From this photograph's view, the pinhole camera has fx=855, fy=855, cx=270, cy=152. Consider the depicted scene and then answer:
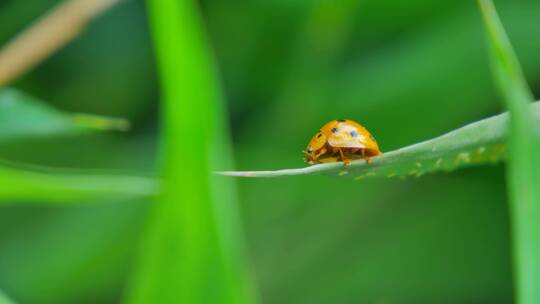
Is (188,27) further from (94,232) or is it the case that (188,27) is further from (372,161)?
(94,232)

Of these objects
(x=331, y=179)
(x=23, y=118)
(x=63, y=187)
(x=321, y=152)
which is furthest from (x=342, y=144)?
(x=331, y=179)

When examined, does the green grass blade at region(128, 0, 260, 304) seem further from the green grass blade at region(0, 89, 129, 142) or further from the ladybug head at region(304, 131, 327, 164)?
the green grass blade at region(0, 89, 129, 142)

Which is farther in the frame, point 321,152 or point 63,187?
point 63,187

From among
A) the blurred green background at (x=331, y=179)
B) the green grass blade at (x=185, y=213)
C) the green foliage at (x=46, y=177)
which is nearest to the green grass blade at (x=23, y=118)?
the green foliage at (x=46, y=177)

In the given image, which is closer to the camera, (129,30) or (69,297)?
(69,297)

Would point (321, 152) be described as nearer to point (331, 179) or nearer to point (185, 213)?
point (185, 213)

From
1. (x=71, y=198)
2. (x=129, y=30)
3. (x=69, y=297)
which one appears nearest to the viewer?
(x=71, y=198)

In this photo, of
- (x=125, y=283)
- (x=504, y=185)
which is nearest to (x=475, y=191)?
(x=504, y=185)
